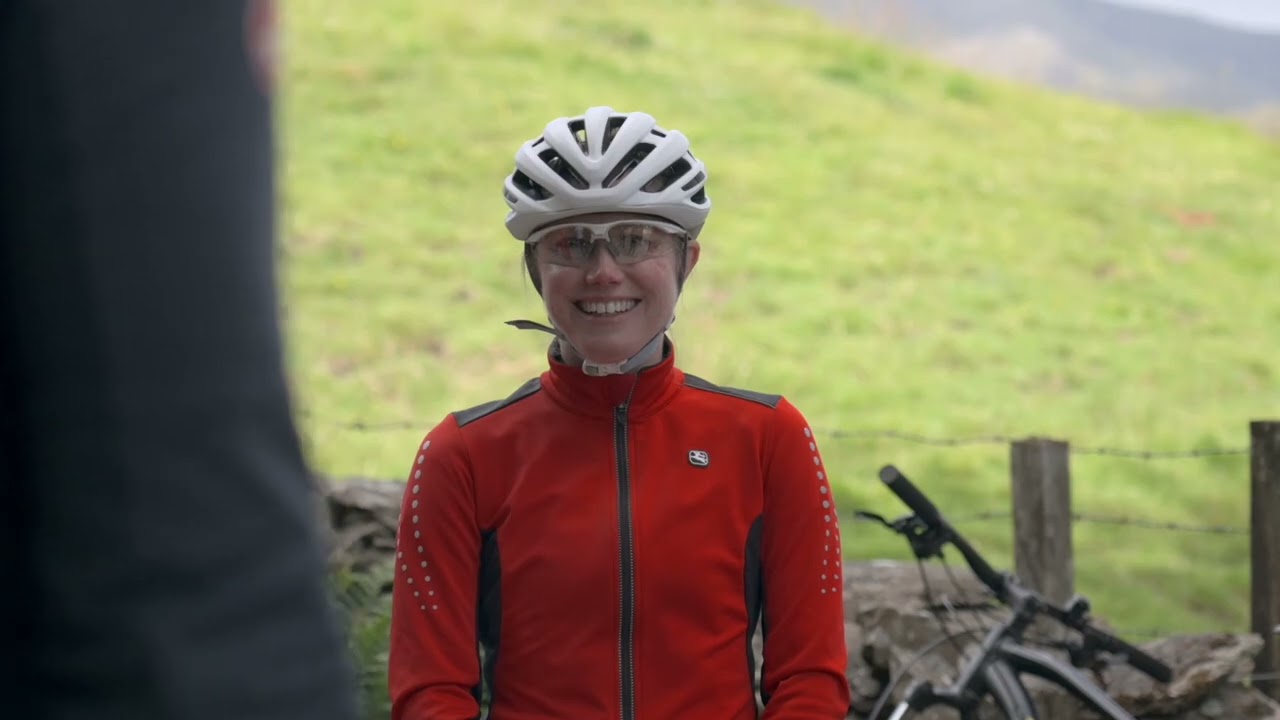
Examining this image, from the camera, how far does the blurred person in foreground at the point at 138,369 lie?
645 millimetres

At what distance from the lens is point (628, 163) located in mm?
2846

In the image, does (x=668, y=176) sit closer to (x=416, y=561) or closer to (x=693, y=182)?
(x=693, y=182)

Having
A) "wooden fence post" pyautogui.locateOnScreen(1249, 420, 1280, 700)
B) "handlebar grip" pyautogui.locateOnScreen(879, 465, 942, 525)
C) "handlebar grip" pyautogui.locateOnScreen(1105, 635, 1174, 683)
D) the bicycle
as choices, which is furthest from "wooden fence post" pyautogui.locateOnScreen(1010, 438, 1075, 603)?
"handlebar grip" pyautogui.locateOnScreen(879, 465, 942, 525)

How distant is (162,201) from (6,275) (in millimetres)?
69

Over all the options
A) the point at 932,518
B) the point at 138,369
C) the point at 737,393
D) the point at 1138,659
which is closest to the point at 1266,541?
the point at 1138,659

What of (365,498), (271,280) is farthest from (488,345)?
(271,280)

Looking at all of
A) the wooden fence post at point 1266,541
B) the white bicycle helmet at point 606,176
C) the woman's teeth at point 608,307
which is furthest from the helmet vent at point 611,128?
the wooden fence post at point 1266,541

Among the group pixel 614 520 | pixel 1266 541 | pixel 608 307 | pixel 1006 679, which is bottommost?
pixel 1266 541

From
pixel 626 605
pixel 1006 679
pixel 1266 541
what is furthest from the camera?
pixel 1266 541

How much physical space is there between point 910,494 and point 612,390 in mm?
1140

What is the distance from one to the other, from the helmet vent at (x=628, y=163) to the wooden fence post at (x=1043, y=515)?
3.93 metres

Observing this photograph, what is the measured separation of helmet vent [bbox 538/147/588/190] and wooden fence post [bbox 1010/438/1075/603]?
3988mm

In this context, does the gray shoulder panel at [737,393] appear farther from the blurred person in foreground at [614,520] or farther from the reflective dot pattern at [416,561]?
the reflective dot pattern at [416,561]

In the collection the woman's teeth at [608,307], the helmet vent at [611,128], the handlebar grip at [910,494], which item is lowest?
the handlebar grip at [910,494]
